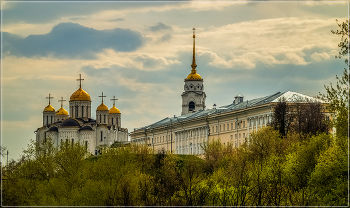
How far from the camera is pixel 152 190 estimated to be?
59.9 metres

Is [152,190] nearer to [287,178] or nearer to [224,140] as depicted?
[287,178]

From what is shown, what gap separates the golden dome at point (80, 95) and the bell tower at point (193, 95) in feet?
62.8

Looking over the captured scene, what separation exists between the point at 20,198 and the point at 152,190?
9337 mm

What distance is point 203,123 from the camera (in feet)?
409

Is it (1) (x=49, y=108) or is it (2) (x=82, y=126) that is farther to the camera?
(1) (x=49, y=108)

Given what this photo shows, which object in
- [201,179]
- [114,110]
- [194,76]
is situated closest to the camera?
[201,179]

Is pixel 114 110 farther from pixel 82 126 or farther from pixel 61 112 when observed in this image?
pixel 82 126

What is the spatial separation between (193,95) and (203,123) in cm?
4192

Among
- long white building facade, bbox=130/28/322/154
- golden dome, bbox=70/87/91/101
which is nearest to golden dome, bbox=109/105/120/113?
golden dome, bbox=70/87/91/101

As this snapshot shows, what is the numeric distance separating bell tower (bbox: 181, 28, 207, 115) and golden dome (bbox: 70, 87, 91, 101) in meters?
19.1

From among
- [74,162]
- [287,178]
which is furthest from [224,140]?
[287,178]

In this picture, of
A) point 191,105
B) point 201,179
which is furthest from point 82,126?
point 201,179

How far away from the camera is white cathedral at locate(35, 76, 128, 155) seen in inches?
6383

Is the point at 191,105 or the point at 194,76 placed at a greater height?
the point at 194,76
